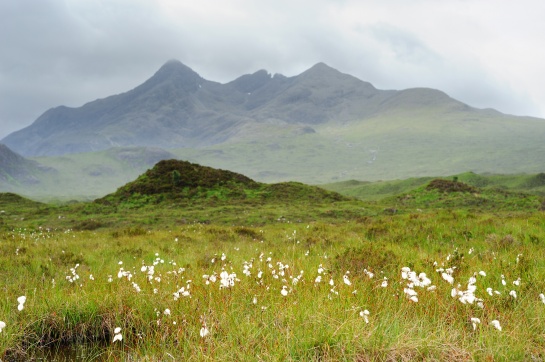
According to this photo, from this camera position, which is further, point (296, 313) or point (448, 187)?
point (448, 187)

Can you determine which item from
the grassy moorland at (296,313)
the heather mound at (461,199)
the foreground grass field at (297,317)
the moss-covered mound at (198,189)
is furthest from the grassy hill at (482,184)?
the foreground grass field at (297,317)

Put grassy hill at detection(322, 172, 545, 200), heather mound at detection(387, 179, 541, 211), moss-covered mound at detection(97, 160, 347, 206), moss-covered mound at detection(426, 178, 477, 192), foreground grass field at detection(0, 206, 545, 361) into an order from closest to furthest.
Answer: foreground grass field at detection(0, 206, 545, 361), heather mound at detection(387, 179, 541, 211), moss-covered mound at detection(97, 160, 347, 206), moss-covered mound at detection(426, 178, 477, 192), grassy hill at detection(322, 172, 545, 200)

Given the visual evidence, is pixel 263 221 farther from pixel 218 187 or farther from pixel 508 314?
pixel 508 314

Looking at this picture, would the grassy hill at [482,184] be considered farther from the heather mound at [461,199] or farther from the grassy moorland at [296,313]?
the grassy moorland at [296,313]

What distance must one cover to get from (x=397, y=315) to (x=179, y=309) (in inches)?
106

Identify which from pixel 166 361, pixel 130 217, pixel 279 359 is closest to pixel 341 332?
pixel 279 359

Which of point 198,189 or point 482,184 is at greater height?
point 198,189

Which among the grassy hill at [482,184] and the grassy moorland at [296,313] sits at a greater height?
the grassy moorland at [296,313]

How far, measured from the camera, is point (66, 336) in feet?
14.8

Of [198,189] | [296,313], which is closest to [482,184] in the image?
[198,189]

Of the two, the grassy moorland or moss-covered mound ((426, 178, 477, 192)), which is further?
moss-covered mound ((426, 178, 477, 192))

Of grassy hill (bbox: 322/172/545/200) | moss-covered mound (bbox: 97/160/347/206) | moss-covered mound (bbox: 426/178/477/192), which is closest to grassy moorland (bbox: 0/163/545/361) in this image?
moss-covered mound (bbox: 97/160/347/206)

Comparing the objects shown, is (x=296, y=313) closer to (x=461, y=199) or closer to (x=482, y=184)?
(x=461, y=199)

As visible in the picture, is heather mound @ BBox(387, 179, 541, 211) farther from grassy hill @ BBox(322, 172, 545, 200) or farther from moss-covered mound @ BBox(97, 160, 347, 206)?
grassy hill @ BBox(322, 172, 545, 200)
